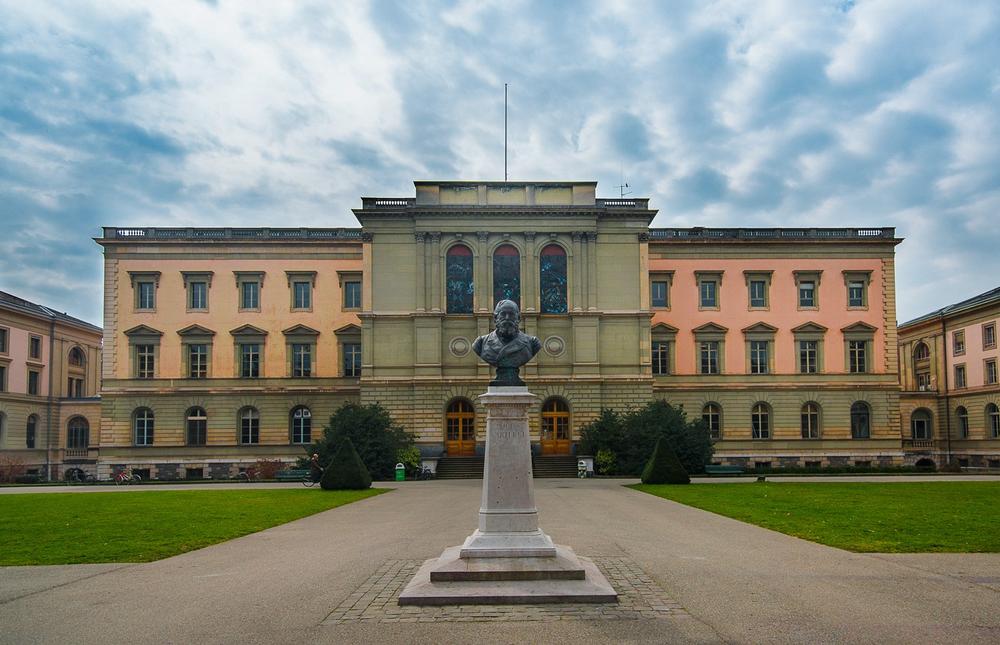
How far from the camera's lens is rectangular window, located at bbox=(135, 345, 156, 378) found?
55.6 m

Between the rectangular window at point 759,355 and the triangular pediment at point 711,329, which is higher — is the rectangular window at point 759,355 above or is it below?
below

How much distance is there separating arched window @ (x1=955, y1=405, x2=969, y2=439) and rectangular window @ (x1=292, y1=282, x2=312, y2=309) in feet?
164

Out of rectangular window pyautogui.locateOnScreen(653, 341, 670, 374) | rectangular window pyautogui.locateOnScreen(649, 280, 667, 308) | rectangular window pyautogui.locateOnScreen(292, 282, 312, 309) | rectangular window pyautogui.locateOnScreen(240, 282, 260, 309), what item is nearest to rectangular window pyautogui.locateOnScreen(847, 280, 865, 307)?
rectangular window pyautogui.locateOnScreen(649, 280, 667, 308)

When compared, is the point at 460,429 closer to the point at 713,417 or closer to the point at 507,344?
the point at 713,417

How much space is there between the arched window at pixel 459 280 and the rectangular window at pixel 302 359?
11297mm

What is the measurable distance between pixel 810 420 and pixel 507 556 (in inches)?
1946

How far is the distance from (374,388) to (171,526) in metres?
30.8

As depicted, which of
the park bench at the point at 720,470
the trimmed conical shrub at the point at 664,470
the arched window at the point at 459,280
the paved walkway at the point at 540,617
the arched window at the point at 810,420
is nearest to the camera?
the paved walkway at the point at 540,617

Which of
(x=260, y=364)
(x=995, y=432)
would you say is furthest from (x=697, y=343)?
(x=260, y=364)

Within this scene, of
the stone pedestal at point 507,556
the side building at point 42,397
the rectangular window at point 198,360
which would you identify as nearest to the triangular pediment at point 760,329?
the rectangular window at point 198,360

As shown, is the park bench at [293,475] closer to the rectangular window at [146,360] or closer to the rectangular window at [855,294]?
the rectangular window at [146,360]

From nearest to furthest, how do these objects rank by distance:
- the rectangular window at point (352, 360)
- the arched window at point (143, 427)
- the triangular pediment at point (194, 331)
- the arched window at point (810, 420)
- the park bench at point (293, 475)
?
the park bench at point (293, 475) → the arched window at point (143, 427) → the triangular pediment at point (194, 331) → the rectangular window at point (352, 360) → the arched window at point (810, 420)

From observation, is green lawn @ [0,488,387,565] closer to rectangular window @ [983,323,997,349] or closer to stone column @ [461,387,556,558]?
stone column @ [461,387,556,558]

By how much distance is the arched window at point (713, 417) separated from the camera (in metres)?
56.4
